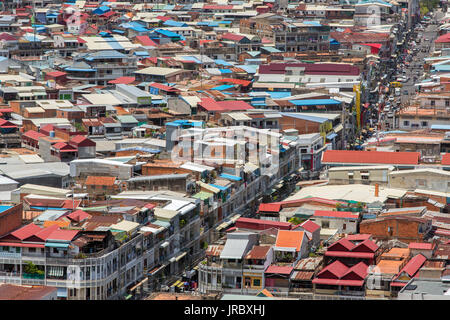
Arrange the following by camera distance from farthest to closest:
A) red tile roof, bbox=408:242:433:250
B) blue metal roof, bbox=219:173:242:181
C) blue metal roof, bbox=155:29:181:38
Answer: blue metal roof, bbox=155:29:181:38 → blue metal roof, bbox=219:173:242:181 → red tile roof, bbox=408:242:433:250

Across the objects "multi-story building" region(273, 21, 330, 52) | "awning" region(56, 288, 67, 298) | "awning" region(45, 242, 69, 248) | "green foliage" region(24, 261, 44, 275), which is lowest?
"awning" region(56, 288, 67, 298)

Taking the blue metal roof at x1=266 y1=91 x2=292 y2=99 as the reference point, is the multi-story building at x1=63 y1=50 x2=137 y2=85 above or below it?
above

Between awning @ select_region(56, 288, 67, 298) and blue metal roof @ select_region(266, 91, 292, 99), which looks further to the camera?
blue metal roof @ select_region(266, 91, 292, 99)

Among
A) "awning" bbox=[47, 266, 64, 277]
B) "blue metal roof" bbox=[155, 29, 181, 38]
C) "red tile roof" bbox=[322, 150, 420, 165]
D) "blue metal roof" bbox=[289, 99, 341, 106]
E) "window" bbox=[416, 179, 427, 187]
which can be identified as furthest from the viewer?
"blue metal roof" bbox=[155, 29, 181, 38]

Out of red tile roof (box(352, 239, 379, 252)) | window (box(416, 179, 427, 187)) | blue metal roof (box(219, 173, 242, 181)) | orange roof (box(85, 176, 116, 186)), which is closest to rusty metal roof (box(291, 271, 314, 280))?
red tile roof (box(352, 239, 379, 252))

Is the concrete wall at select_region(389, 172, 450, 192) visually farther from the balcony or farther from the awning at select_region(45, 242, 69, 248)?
the balcony
